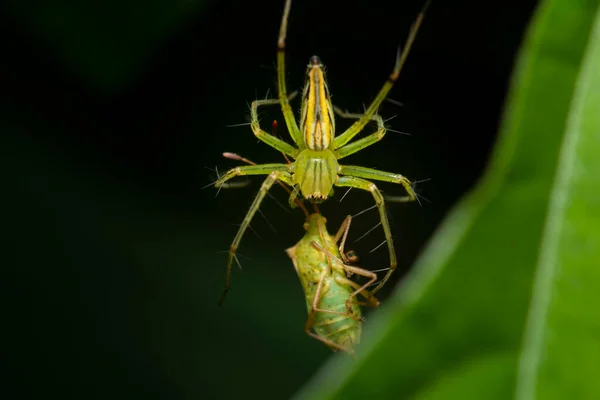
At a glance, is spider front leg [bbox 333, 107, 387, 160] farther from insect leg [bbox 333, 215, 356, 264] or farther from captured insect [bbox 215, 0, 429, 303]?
insect leg [bbox 333, 215, 356, 264]

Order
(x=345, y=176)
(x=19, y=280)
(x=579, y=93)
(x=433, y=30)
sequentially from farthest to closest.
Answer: (x=19, y=280)
(x=345, y=176)
(x=433, y=30)
(x=579, y=93)

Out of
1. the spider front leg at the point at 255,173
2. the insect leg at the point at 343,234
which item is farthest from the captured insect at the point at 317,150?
the insect leg at the point at 343,234

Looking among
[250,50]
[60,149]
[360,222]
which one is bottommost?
[360,222]

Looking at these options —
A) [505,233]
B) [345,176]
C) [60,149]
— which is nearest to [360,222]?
[345,176]

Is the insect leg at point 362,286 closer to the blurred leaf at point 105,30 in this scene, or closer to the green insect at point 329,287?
the green insect at point 329,287

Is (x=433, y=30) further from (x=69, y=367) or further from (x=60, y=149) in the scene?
(x=69, y=367)

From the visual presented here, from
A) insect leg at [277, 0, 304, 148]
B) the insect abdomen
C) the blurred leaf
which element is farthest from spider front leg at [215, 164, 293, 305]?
the blurred leaf

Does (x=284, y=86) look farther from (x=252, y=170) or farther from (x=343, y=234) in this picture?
(x=343, y=234)

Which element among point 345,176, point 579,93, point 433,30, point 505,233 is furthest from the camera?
point 345,176
